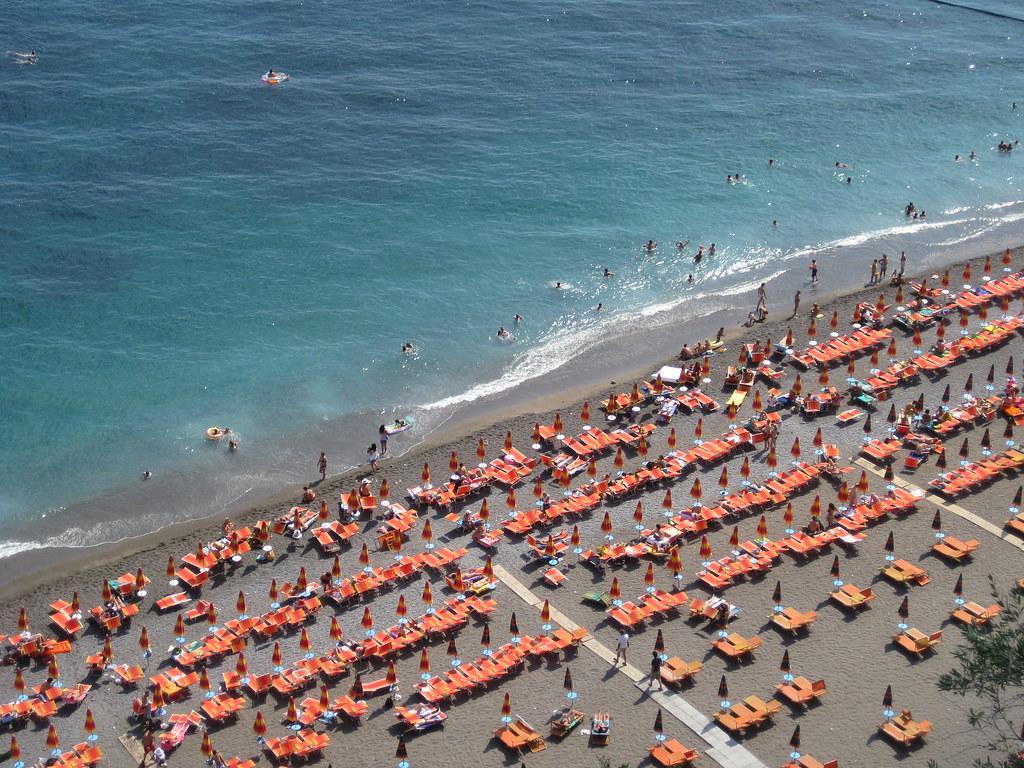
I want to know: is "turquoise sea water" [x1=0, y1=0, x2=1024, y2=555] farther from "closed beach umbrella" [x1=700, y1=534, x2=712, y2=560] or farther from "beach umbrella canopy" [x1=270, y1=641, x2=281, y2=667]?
"closed beach umbrella" [x1=700, y1=534, x2=712, y2=560]

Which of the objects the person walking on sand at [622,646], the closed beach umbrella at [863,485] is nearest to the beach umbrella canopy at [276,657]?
the person walking on sand at [622,646]

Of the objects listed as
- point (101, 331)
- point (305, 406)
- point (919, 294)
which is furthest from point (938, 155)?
point (101, 331)

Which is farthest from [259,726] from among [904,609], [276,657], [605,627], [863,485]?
[863,485]

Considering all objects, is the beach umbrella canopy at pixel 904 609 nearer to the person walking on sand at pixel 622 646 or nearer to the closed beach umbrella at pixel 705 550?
the closed beach umbrella at pixel 705 550

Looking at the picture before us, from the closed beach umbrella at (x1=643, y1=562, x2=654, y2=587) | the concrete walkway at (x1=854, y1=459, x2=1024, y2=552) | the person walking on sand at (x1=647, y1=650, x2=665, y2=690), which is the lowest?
the person walking on sand at (x1=647, y1=650, x2=665, y2=690)

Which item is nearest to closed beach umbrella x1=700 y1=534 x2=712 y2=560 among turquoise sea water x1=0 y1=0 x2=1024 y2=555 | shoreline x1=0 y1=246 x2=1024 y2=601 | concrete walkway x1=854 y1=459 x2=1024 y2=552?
concrete walkway x1=854 y1=459 x2=1024 y2=552

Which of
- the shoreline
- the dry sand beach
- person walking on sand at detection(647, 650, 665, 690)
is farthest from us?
the shoreline

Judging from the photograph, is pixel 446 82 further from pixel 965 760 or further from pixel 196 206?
pixel 965 760
